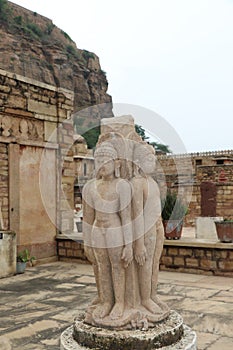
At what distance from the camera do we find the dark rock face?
53.0 m

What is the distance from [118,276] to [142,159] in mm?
931

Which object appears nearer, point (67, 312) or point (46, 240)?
point (67, 312)

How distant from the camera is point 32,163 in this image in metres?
8.76

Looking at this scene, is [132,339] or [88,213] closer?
[132,339]

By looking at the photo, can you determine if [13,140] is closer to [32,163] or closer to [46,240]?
[32,163]

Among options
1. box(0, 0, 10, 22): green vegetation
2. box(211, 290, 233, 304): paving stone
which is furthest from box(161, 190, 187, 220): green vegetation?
box(0, 0, 10, 22): green vegetation

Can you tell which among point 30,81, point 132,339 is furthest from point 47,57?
point 132,339

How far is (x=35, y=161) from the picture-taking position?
8.83 meters

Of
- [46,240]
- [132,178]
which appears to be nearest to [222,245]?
[46,240]

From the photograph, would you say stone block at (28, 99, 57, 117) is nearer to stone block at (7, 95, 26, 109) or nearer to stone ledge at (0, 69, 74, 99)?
stone block at (7, 95, 26, 109)

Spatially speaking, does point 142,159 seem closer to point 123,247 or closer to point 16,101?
point 123,247

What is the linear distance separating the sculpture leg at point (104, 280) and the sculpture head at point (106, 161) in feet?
1.93

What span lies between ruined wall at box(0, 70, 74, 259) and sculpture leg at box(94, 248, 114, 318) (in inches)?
208

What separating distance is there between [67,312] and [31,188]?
13.0ft
